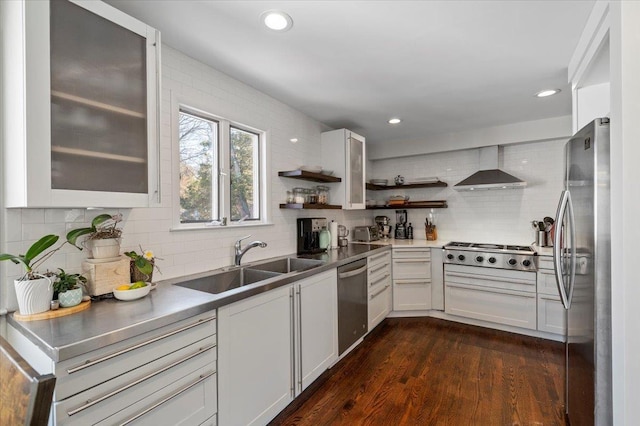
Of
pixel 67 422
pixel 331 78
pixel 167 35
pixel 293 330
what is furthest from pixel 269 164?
pixel 67 422

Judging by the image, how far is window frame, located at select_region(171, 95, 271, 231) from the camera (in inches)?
79.8

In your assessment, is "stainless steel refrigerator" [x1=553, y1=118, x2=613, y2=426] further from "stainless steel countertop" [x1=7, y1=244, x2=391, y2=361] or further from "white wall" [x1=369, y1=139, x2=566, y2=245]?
"white wall" [x1=369, y1=139, x2=566, y2=245]

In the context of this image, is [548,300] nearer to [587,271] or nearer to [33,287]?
[587,271]

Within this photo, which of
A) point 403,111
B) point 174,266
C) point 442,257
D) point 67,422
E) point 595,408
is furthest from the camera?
point 442,257

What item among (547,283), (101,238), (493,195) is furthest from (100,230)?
(493,195)

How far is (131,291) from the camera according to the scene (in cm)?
148

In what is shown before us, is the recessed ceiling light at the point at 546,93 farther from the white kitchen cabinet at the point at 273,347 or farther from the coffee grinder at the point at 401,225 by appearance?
the white kitchen cabinet at the point at 273,347

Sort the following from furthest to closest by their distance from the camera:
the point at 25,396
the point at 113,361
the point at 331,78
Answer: the point at 331,78 < the point at 113,361 < the point at 25,396

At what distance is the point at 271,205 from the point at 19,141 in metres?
1.84

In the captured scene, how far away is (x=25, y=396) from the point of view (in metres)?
0.64

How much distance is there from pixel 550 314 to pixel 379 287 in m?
1.75

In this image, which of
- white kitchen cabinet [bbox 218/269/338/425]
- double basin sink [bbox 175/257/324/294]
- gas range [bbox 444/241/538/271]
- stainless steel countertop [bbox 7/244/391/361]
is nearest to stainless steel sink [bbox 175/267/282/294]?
double basin sink [bbox 175/257/324/294]

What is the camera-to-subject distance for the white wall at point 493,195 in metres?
3.77

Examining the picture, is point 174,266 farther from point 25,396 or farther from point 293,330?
point 25,396
